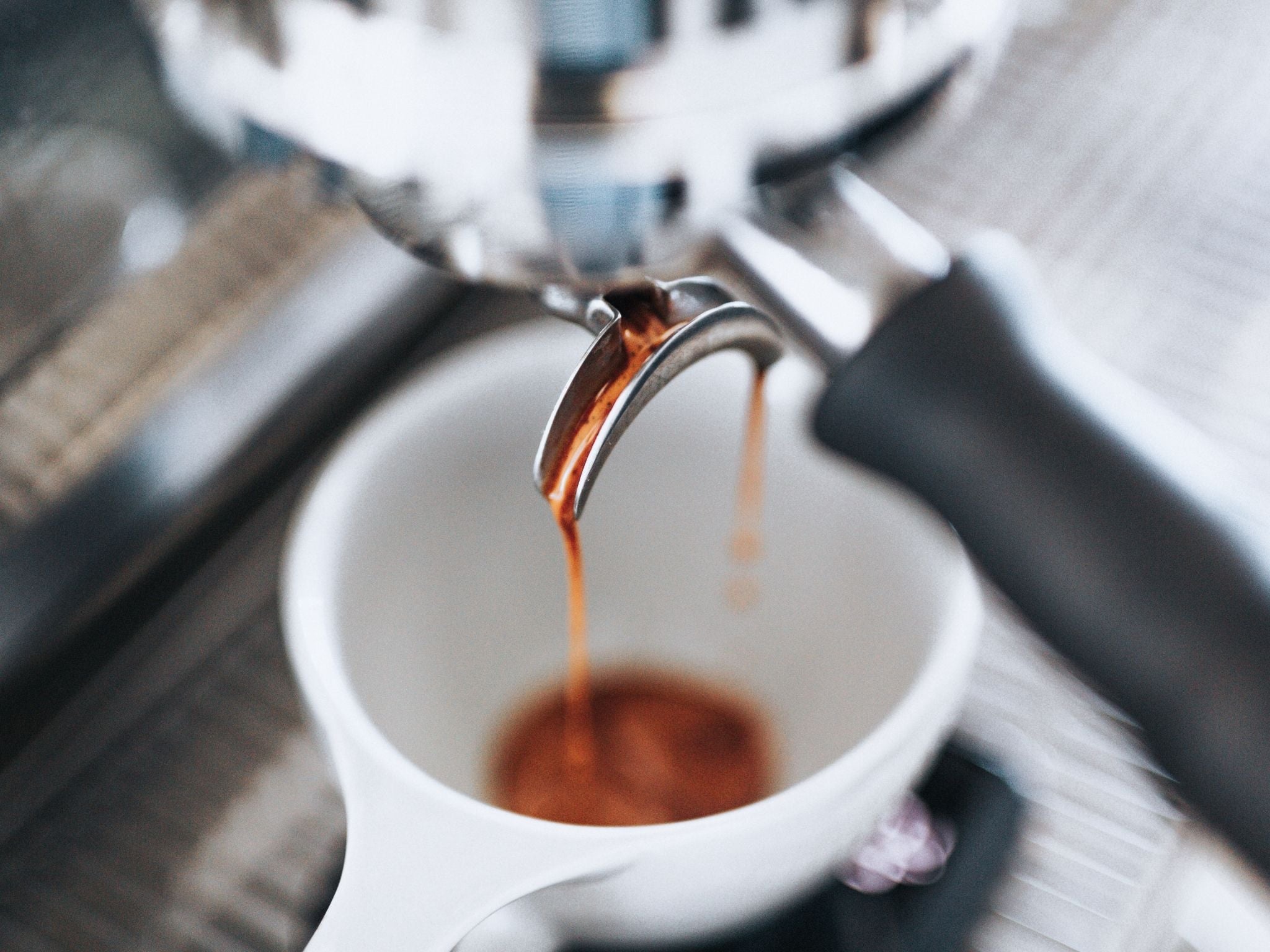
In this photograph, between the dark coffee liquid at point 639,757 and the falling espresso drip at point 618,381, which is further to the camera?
the dark coffee liquid at point 639,757

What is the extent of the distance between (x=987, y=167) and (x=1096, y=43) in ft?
0.26

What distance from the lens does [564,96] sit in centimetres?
18

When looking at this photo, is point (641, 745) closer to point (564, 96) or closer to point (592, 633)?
point (592, 633)

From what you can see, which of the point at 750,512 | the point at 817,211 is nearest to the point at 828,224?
the point at 817,211

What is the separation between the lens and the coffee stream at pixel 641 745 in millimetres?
338

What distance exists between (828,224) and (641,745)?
0.17 metres

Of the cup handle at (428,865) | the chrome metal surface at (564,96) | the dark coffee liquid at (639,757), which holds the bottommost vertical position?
the dark coffee liquid at (639,757)

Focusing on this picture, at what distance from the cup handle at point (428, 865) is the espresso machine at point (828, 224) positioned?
0.09 meters

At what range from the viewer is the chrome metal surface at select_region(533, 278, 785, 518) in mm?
197

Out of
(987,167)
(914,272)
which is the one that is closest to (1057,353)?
(914,272)

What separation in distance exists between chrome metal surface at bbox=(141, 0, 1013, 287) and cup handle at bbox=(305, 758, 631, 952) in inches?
3.9

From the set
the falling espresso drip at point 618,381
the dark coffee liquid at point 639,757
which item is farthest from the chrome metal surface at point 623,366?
the dark coffee liquid at point 639,757

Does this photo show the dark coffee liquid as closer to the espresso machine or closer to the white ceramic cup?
the white ceramic cup

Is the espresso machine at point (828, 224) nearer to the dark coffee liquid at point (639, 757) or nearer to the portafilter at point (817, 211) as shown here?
the portafilter at point (817, 211)
